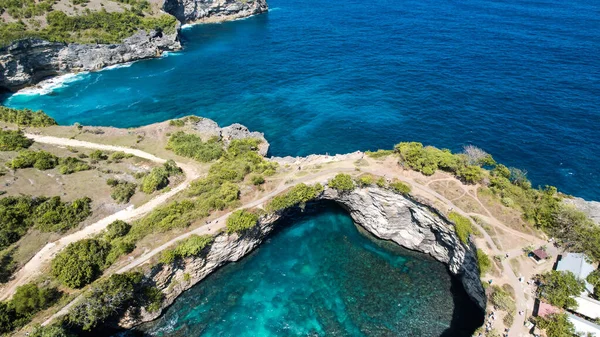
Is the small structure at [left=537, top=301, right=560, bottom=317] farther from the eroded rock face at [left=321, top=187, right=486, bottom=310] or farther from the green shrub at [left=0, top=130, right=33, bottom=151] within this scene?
the green shrub at [left=0, top=130, right=33, bottom=151]

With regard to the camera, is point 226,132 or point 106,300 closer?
point 106,300

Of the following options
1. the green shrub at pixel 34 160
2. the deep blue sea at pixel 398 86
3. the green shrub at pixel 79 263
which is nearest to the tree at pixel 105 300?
the green shrub at pixel 79 263

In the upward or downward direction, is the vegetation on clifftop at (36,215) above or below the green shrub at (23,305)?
above

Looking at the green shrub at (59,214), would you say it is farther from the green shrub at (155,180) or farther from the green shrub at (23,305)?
the green shrub at (23,305)

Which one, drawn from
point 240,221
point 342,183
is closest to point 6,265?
point 240,221

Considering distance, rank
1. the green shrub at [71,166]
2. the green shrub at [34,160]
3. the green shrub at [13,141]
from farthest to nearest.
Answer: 1. the green shrub at [13,141]
2. the green shrub at [71,166]
3. the green shrub at [34,160]

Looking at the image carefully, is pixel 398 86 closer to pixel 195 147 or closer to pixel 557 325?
pixel 195 147
